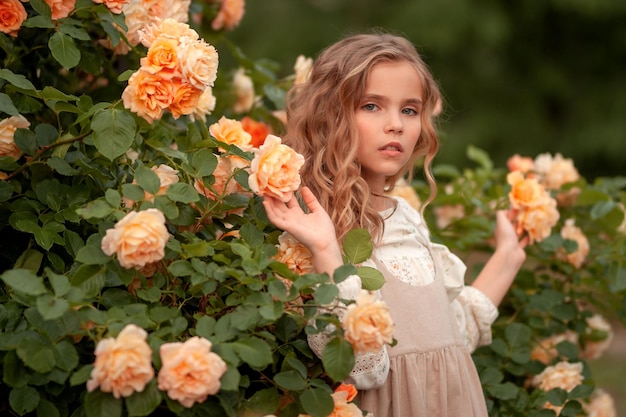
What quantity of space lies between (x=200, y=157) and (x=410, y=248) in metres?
0.68

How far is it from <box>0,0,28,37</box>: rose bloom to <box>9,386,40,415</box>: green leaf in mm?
888

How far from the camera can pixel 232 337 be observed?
1.64 meters

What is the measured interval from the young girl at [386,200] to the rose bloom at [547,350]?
64cm

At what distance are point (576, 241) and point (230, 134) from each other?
1.40m

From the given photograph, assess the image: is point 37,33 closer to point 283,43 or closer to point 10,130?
point 10,130

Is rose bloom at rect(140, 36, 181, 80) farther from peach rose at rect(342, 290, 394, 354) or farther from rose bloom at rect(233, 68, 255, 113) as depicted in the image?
rose bloom at rect(233, 68, 255, 113)

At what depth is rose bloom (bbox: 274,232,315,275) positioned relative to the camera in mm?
1892

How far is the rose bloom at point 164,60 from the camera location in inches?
70.3

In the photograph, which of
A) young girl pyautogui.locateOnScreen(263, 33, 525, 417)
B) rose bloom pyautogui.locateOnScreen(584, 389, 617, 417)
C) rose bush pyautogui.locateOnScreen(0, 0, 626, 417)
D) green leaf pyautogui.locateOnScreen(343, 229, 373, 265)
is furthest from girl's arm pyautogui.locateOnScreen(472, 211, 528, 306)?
green leaf pyautogui.locateOnScreen(343, 229, 373, 265)

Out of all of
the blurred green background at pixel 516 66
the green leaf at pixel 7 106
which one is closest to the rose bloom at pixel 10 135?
the green leaf at pixel 7 106

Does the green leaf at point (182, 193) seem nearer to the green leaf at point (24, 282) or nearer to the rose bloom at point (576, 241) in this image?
the green leaf at point (24, 282)

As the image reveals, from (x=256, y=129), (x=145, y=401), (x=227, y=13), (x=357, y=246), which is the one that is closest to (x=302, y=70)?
(x=256, y=129)

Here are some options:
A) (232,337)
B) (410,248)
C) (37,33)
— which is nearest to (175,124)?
(37,33)

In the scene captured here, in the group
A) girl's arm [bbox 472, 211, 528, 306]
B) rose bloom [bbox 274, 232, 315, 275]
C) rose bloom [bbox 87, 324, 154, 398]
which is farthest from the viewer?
girl's arm [bbox 472, 211, 528, 306]
